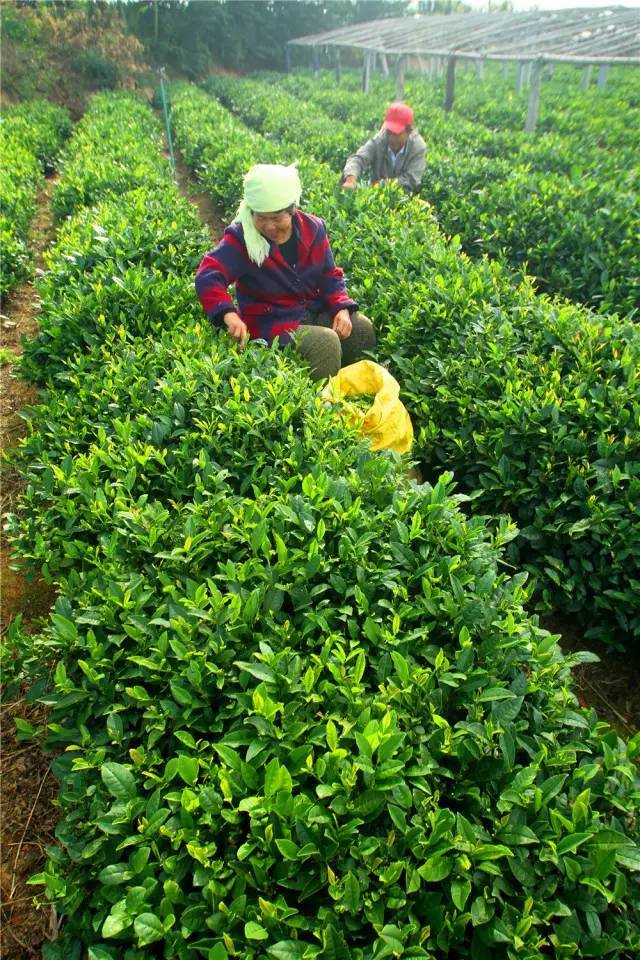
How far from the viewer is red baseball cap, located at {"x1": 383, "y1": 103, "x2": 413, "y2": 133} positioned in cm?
624

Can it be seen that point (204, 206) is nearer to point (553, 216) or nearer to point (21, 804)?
point (553, 216)

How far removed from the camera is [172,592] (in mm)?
1921

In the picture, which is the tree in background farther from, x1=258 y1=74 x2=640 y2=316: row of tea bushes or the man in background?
the man in background

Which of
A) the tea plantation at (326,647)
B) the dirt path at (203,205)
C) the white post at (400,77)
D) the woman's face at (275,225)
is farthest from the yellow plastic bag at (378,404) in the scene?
the white post at (400,77)

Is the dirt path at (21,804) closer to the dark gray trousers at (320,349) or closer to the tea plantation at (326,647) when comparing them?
the tea plantation at (326,647)

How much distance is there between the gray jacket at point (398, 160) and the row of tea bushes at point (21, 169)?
11.9 ft

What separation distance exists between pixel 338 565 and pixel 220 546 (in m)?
0.43

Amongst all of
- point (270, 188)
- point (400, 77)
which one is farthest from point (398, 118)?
point (400, 77)

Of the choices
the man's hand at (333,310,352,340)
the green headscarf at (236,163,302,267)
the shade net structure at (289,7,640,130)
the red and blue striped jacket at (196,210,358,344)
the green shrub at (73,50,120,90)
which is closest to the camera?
the green headscarf at (236,163,302,267)

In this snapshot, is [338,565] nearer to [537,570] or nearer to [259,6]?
[537,570]

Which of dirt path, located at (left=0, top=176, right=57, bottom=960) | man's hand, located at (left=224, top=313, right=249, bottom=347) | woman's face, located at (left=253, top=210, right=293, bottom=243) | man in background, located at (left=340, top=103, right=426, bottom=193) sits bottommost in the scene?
dirt path, located at (left=0, top=176, right=57, bottom=960)

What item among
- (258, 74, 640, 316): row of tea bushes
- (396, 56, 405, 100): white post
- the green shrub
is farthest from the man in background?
the green shrub

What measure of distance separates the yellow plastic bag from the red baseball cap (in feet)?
13.7

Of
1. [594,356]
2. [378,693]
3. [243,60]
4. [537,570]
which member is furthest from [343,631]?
[243,60]
